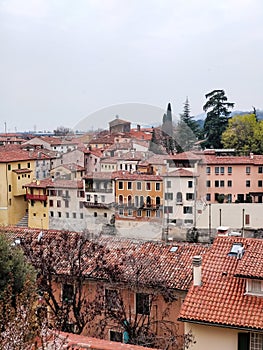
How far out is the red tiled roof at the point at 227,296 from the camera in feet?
23.4

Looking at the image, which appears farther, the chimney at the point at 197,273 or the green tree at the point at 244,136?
the green tree at the point at 244,136

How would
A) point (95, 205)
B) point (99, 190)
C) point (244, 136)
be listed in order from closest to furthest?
point (99, 190) → point (95, 205) → point (244, 136)

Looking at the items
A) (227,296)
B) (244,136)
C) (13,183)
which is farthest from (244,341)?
(244,136)

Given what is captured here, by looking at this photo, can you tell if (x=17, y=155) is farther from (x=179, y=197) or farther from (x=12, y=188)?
(x=179, y=197)

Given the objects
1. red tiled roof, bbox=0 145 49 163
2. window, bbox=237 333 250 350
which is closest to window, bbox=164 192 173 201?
window, bbox=237 333 250 350

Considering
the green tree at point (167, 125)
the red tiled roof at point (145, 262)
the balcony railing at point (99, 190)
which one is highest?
the green tree at point (167, 125)

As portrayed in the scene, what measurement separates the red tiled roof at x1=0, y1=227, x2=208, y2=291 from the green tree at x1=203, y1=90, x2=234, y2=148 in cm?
2646

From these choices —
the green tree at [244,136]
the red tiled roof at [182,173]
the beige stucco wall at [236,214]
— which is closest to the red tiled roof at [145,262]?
the red tiled roof at [182,173]

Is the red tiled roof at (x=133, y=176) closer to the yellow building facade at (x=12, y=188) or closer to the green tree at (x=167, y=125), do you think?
the green tree at (x=167, y=125)

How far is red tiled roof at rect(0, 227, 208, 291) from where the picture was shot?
9.70 m

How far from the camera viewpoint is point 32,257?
34.6 feet

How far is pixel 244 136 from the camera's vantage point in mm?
34688

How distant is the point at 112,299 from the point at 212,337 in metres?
2.75

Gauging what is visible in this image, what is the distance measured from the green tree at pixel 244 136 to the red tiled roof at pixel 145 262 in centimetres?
2367
